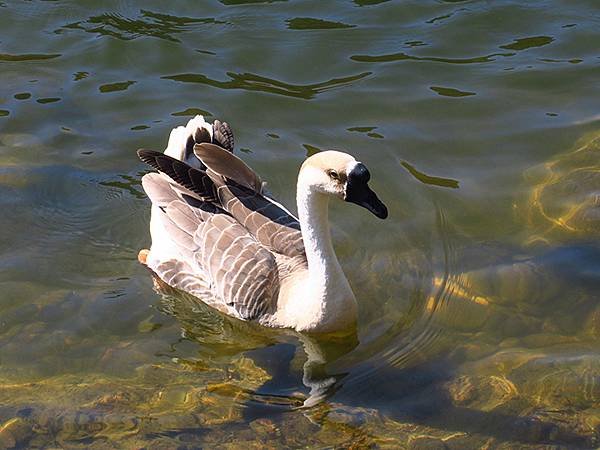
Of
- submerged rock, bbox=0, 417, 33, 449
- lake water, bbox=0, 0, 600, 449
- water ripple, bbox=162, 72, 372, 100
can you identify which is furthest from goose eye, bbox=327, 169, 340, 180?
water ripple, bbox=162, 72, 372, 100

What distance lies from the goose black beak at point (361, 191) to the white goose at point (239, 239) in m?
0.18

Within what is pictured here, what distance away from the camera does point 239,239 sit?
727 centimetres

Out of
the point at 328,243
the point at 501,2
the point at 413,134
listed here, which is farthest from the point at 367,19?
the point at 328,243

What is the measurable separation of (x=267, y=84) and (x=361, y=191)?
4.10 meters

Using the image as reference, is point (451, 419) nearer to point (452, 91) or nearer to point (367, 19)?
point (452, 91)

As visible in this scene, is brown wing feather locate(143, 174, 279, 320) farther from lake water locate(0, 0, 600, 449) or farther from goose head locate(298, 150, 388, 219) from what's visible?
goose head locate(298, 150, 388, 219)

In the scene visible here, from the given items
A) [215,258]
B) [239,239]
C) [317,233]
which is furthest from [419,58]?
[317,233]

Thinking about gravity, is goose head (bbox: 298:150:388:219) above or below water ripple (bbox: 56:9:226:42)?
above

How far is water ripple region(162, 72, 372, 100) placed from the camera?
9867 mm

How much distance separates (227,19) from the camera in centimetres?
1097

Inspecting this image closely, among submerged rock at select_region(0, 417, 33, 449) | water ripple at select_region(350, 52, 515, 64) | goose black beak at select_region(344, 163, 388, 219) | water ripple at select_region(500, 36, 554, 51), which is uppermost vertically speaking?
goose black beak at select_region(344, 163, 388, 219)

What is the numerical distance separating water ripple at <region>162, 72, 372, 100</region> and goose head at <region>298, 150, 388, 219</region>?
3559 mm

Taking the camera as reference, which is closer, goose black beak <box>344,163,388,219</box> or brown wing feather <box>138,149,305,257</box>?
goose black beak <box>344,163,388,219</box>

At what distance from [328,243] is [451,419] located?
1.43 m
